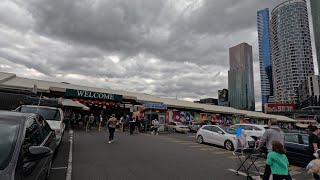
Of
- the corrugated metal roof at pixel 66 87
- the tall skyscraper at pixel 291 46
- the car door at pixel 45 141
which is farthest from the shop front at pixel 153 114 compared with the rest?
the tall skyscraper at pixel 291 46

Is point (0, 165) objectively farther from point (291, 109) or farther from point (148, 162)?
point (291, 109)

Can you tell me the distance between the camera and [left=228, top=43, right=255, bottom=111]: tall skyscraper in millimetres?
139875

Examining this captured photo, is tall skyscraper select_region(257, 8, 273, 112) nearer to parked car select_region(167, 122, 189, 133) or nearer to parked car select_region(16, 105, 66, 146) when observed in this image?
parked car select_region(167, 122, 189, 133)

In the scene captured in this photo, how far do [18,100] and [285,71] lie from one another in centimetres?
15835

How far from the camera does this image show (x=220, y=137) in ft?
49.6

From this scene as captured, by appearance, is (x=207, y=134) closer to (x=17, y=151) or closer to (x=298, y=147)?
(x=298, y=147)

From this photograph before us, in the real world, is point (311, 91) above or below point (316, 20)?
below

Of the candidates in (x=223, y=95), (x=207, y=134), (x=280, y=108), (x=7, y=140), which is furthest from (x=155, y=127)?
(x=223, y=95)

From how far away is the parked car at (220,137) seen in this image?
565 inches

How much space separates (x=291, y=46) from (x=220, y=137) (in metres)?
147

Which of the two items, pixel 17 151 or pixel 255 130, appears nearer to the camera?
pixel 17 151

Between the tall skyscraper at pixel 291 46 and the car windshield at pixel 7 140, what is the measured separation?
15920 cm

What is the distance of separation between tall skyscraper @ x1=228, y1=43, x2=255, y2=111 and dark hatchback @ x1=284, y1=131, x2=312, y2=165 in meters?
132

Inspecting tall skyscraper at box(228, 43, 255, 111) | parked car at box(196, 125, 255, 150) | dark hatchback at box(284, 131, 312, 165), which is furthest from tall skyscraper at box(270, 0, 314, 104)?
dark hatchback at box(284, 131, 312, 165)
